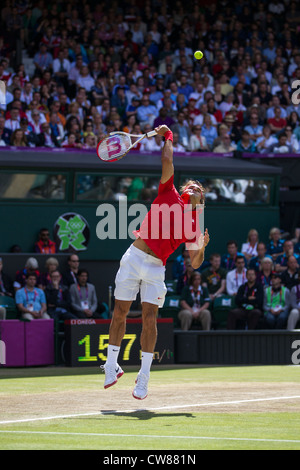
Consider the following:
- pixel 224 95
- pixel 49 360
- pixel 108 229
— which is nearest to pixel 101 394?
pixel 49 360

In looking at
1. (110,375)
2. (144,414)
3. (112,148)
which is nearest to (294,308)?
(112,148)

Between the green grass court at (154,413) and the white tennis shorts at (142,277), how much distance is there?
1.12 metres

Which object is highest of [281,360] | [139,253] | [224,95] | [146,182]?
[224,95]

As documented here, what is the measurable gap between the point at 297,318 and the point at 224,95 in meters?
8.81

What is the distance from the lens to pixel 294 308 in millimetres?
17344

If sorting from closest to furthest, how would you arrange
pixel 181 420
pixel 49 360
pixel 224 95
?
pixel 181 420
pixel 49 360
pixel 224 95

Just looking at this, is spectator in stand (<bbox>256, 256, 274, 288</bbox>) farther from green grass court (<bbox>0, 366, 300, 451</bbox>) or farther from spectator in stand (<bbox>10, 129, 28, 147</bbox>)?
spectator in stand (<bbox>10, 129, 28, 147</bbox>)

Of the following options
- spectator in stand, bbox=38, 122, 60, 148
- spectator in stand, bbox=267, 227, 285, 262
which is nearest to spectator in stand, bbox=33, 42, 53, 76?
spectator in stand, bbox=38, 122, 60, 148

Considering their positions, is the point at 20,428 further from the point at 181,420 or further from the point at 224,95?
the point at 224,95

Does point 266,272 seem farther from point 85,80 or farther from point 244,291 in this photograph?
point 85,80

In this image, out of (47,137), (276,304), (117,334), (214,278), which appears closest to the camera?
(117,334)

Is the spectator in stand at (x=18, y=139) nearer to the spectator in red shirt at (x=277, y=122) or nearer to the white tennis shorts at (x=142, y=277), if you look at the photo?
the spectator in red shirt at (x=277, y=122)

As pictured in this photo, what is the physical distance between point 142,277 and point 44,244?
1036 centimetres

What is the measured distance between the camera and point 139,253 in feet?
29.9
